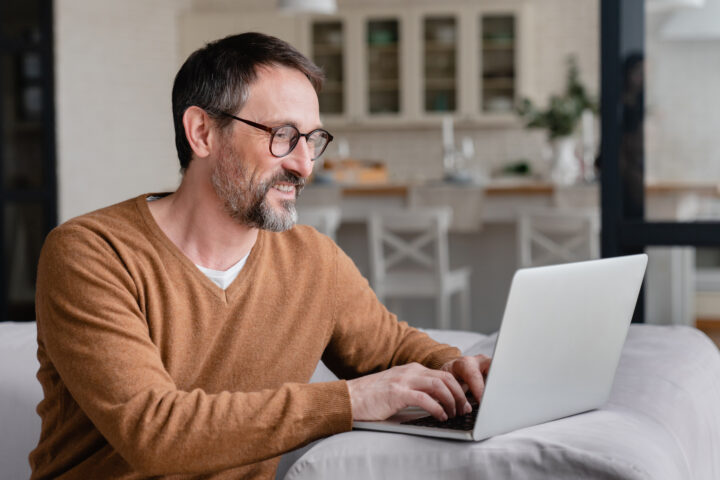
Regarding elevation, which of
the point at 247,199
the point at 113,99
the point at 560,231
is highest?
the point at 113,99

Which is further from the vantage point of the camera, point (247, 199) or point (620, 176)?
point (620, 176)

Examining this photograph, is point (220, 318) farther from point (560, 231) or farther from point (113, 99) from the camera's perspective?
point (113, 99)

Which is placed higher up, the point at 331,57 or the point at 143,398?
the point at 331,57

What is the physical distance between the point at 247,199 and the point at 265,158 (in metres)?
0.06

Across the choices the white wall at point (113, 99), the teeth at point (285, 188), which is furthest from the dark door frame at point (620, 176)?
the white wall at point (113, 99)

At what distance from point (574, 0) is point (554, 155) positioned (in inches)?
93.4

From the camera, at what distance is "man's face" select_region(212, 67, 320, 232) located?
4.30 feet

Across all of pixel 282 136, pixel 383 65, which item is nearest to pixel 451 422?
pixel 282 136

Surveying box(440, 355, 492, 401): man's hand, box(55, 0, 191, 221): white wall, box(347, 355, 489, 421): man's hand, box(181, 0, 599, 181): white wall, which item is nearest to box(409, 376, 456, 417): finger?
box(347, 355, 489, 421): man's hand

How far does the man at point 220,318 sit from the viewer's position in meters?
1.10

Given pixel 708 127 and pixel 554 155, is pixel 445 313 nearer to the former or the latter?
pixel 554 155

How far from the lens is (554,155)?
557 cm

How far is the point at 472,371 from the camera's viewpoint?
1277 mm

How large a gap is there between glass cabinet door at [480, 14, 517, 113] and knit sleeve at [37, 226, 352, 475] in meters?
6.41
